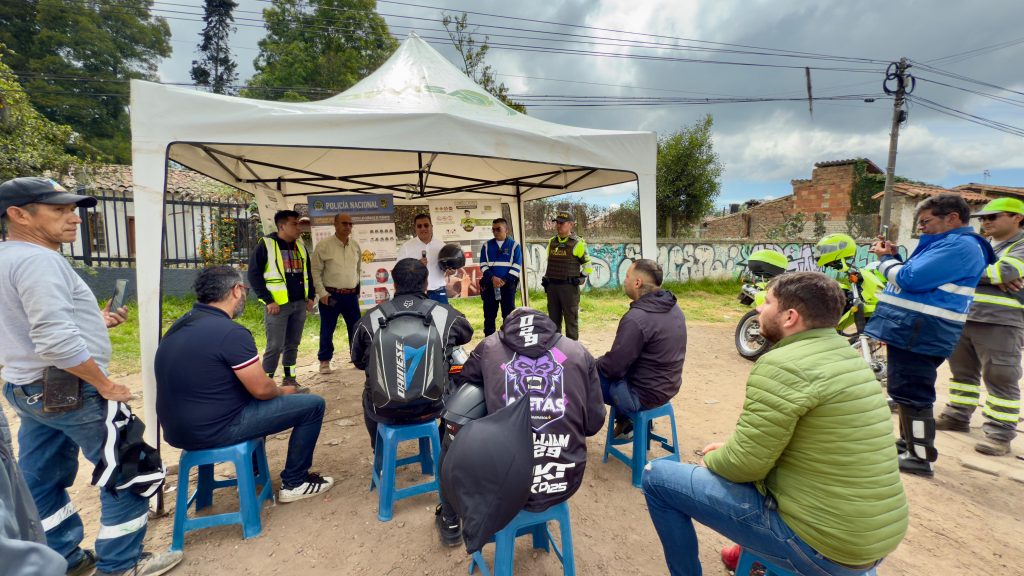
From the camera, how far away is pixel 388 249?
5406 millimetres

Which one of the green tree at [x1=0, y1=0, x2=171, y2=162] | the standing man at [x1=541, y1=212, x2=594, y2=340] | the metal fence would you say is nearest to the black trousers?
the standing man at [x1=541, y1=212, x2=594, y2=340]

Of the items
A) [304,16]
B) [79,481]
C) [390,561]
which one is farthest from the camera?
[304,16]

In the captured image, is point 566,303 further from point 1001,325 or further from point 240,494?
point 240,494

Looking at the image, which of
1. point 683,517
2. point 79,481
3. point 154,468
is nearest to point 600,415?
point 683,517

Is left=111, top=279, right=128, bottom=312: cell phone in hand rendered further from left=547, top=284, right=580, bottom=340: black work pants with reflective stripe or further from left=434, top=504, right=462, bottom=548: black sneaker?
left=547, top=284, right=580, bottom=340: black work pants with reflective stripe

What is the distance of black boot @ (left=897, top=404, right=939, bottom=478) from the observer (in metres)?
2.91

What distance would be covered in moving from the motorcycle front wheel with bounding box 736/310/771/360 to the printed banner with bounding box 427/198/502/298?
378 cm

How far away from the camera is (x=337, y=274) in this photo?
4.66 meters

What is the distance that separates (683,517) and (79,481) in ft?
12.5

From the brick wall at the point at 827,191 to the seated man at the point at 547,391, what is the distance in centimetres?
1958

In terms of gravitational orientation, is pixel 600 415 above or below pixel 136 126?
below

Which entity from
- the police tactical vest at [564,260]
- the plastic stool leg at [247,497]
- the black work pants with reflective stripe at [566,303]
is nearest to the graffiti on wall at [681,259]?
the black work pants with reflective stripe at [566,303]

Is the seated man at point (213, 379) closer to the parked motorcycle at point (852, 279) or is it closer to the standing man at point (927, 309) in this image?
the standing man at point (927, 309)

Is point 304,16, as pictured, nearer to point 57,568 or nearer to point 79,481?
point 79,481
